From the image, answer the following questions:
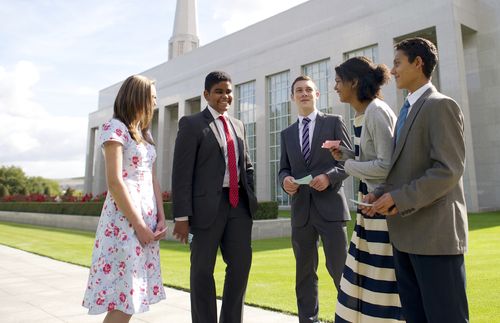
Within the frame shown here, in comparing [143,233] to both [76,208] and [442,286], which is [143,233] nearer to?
[442,286]

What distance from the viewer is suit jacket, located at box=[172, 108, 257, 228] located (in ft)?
9.86

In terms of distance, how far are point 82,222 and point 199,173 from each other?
17.1m

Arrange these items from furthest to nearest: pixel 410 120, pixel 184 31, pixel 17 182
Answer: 1. pixel 17 182
2. pixel 184 31
3. pixel 410 120

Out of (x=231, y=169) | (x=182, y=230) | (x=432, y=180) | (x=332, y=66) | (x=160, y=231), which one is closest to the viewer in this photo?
(x=432, y=180)

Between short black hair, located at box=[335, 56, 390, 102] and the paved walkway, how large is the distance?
94.8 inches

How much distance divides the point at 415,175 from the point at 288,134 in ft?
6.39

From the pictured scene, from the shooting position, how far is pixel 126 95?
2643 mm

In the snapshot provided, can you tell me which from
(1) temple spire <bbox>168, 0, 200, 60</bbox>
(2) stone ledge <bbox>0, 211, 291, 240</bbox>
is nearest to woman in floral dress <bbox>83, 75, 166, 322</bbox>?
(2) stone ledge <bbox>0, 211, 291, 240</bbox>

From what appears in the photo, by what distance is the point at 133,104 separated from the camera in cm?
265

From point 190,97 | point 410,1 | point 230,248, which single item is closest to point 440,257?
point 230,248

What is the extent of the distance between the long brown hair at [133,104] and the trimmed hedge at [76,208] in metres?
9.84

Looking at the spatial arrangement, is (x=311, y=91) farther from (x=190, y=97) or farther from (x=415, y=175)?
(x=190, y=97)

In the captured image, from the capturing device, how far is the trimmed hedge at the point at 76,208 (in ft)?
41.7

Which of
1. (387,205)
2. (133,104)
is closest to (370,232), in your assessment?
(387,205)
